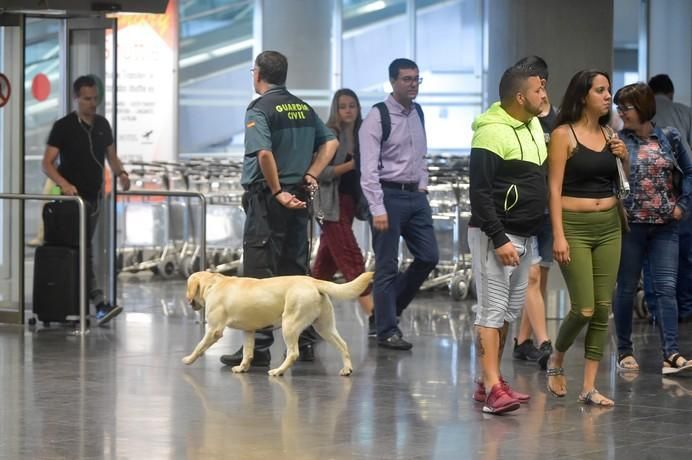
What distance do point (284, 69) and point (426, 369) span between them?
2.03 meters

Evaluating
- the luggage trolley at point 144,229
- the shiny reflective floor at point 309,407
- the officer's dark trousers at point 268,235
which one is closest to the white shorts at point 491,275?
the shiny reflective floor at point 309,407

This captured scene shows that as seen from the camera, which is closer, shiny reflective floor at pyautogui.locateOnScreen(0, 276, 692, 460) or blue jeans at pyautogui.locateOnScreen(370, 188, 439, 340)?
shiny reflective floor at pyautogui.locateOnScreen(0, 276, 692, 460)

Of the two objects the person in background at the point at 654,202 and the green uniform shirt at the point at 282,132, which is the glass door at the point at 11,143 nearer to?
the green uniform shirt at the point at 282,132

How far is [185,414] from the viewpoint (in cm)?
685

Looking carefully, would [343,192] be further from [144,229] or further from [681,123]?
[144,229]

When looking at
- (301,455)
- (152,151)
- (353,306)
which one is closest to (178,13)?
(152,151)

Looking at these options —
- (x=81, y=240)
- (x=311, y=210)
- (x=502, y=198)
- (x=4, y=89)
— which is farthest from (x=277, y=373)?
(x=4, y=89)

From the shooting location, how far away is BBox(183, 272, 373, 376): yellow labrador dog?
806 centimetres

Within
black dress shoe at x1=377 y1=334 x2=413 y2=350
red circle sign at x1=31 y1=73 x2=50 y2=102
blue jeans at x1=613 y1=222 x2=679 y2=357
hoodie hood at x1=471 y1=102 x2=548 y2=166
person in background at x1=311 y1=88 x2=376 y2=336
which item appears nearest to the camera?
hoodie hood at x1=471 y1=102 x2=548 y2=166

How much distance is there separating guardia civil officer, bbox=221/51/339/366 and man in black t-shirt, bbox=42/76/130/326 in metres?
2.55

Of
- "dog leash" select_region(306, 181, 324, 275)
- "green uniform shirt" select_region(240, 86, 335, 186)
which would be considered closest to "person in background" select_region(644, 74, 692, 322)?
"dog leash" select_region(306, 181, 324, 275)

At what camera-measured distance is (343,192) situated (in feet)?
33.9

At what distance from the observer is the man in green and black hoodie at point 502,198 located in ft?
22.4

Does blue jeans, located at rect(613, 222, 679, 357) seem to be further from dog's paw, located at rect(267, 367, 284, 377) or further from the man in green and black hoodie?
dog's paw, located at rect(267, 367, 284, 377)
